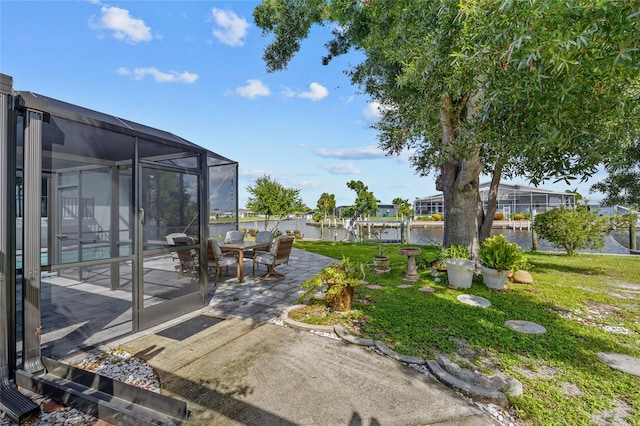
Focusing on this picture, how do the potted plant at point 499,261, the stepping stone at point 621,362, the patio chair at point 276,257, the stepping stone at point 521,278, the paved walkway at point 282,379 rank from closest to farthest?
the paved walkway at point 282,379 < the stepping stone at point 621,362 < the potted plant at point 499,261 < the stepping stone at point 521,278 < the patio chair at point 276,257

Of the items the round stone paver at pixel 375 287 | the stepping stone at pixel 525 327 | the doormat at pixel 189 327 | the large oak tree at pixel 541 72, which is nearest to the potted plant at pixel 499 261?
the stepping stone at pixel 525 327

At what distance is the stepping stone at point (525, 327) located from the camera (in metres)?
3.64

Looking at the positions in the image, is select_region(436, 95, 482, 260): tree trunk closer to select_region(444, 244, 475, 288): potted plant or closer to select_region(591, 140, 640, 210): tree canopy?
select_region(444, 244, 475, 288): potted plant

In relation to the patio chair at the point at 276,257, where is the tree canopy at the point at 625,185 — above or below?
above

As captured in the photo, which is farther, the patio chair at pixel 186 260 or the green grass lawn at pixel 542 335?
the patio chair at pixel 186 260

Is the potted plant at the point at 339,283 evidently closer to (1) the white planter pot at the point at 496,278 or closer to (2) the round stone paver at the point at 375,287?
(2) the round stone paver at the point at 375,287

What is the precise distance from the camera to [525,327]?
378 centimetres

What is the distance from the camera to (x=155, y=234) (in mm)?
3930

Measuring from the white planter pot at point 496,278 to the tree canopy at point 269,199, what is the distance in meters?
10.4

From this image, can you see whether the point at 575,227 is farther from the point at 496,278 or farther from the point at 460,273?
the point at 460,273

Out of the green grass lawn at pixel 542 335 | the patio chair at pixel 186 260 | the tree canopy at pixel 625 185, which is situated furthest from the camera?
the tree canopy at pixel 625 185

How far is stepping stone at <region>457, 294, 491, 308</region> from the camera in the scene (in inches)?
186

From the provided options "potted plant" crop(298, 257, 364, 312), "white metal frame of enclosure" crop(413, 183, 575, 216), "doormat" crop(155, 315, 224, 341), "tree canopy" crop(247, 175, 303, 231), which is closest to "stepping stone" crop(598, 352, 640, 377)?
"potted plant" crop(298, 257, 364, 312)

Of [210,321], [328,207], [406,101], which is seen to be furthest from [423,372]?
[328,207]
